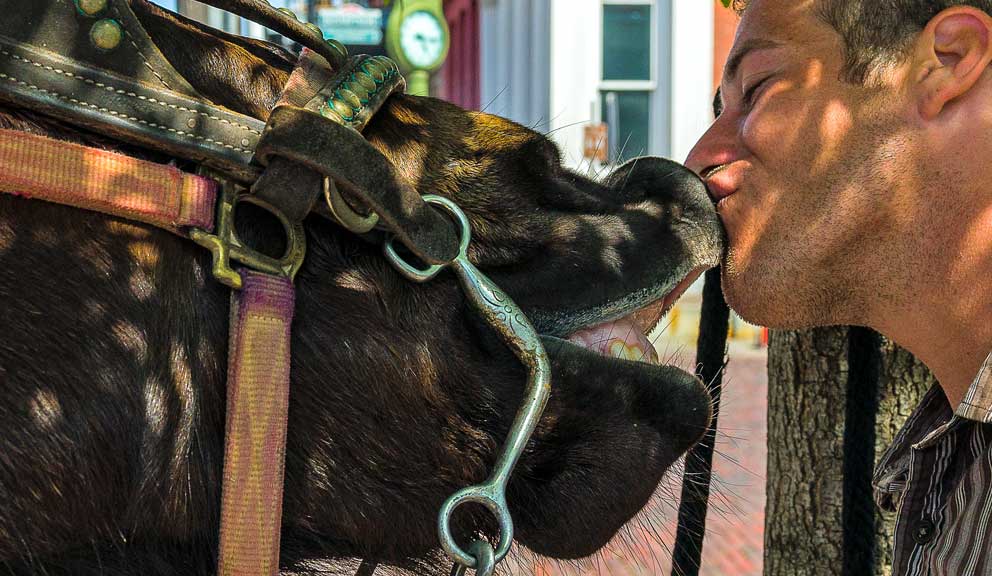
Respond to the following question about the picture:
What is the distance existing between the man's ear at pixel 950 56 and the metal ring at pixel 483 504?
1020 mm

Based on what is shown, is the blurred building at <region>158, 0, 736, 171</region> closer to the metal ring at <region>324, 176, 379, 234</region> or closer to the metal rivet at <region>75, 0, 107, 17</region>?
the metal ring at <region>324, 176, 379, 234</region>

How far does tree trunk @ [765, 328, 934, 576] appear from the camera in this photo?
7.90 ft

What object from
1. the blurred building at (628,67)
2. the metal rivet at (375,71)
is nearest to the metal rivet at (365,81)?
the metal rivet at (375,71)

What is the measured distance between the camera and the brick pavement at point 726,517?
5.76 feet

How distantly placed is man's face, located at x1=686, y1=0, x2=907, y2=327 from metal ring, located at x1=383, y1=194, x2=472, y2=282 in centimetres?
58

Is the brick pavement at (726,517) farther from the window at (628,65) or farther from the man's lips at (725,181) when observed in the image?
the window at (628,65)

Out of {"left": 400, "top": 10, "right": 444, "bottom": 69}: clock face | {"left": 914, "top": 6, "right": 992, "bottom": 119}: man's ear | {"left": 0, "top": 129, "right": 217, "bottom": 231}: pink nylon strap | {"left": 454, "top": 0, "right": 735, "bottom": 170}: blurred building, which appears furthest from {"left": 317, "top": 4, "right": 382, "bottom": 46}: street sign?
{"left": 0, "top": 129, "right": 217, "bottom": 231}: pink nylon strap

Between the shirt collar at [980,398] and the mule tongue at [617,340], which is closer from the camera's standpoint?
the mule tongue at [617,340]

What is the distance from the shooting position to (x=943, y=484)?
192cm

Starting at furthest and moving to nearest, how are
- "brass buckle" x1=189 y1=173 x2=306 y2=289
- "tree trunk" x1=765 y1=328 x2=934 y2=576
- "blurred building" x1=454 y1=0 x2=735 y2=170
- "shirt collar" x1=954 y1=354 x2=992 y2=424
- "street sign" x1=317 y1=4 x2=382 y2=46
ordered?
1. "blurred building" x1=454 y1=0 x2=735 y2=170
2. "street sign" x1=317 y1=4 x2=382 y2=46
3. "tree trunk" x1=765 y1=328 x2=934 y2=576
4. "shirt collar" x1=954 y1=354 x2=992 y2=424
5. "brass buckle" x1=189 y1=173 x2=306 y2=289

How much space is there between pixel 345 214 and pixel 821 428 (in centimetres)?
154

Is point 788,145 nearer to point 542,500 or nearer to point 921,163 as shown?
point 921,163

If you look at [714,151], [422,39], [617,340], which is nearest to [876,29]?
[714,151]

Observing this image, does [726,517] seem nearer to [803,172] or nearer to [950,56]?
[803,172]
